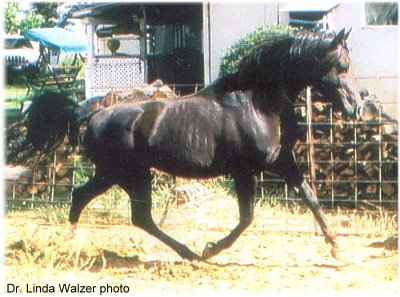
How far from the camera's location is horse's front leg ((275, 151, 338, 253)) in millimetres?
6265

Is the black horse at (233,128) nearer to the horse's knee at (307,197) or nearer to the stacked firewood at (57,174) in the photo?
the horse's knee at (307,197)

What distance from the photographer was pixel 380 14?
40.1 ft

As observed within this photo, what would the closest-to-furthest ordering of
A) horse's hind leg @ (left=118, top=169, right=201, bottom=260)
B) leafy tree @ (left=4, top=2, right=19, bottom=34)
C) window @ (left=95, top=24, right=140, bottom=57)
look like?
horse's hind leg @ (left=118, top=169, right=201, bottom=260), leafy tree @ (left=4, top=2, right=19, bottom=34), window @ (left=95, top=24, right=140, bottom=57)

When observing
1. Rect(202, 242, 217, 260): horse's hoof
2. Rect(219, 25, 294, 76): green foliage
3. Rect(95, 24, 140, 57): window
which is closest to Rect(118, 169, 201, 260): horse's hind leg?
Rect(202, 242, 217, 260): horse's hoof

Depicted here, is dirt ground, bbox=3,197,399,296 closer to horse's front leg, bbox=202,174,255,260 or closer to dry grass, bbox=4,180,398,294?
dry grass, bbox=4,180,398,294

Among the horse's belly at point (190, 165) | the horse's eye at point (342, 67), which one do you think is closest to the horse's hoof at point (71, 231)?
the horse's belly at point (190, 165)

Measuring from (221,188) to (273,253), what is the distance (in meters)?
1.62

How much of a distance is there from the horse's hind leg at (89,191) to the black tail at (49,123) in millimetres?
455

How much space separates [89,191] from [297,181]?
1.78 metres

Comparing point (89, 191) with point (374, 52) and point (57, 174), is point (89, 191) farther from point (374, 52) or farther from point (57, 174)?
point (374, 52)

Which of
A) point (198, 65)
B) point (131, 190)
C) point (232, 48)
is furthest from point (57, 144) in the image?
point (198, 65)

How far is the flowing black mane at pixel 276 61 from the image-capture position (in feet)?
19.9

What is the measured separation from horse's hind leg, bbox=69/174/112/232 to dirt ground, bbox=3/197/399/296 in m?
0.28

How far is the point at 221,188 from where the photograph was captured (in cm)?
819
